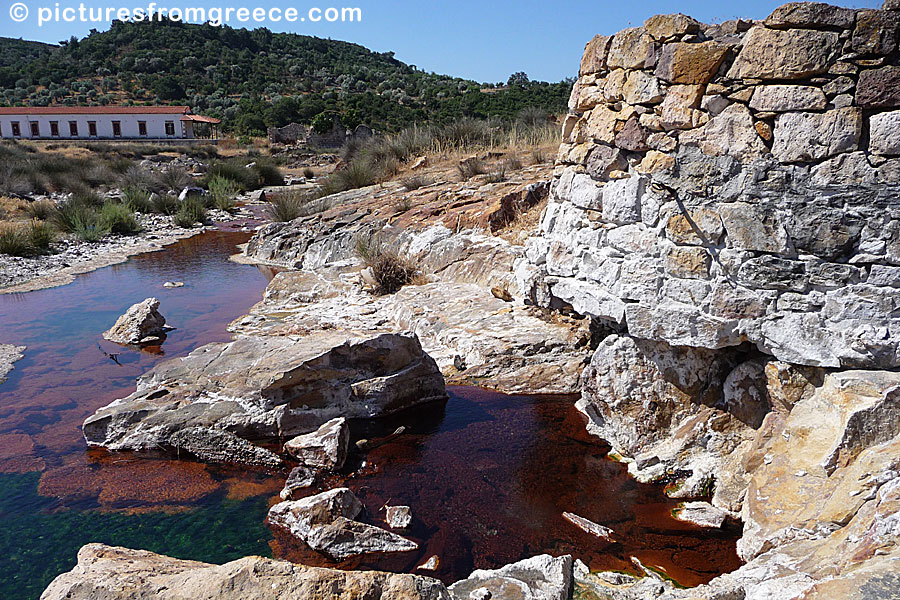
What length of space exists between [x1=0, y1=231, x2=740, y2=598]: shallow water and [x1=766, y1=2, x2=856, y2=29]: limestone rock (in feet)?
9.06

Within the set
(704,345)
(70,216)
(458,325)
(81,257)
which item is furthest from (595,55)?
(70,216)

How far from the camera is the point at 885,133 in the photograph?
3.09m

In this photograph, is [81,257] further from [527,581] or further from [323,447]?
[527,581]

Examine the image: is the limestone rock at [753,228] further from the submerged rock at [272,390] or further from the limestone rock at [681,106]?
the submerged rock at [272,390]

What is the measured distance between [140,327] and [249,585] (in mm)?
5962

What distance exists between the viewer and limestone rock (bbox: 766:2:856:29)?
10.1 ft

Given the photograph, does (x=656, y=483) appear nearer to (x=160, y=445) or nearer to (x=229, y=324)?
(x=160, y=445)

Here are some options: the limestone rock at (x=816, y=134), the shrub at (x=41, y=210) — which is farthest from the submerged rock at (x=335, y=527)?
the shrub at (x=41, y=210)

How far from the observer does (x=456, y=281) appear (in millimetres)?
8211

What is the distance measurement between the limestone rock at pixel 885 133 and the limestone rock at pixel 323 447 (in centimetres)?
369

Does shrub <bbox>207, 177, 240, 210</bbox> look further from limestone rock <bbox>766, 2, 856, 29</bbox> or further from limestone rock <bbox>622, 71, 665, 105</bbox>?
limestone rock <bbox>766, 2, 856, 29</bbox>

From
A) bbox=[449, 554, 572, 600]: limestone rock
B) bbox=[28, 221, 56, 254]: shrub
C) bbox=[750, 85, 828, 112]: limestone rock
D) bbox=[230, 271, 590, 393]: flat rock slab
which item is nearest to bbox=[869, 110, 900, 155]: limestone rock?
bbox=[750, 85, 828, 112]: limestone rock

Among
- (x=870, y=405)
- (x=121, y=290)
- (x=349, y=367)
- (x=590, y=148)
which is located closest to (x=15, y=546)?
(x=349, y=367)

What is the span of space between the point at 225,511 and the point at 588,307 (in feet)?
9.19
